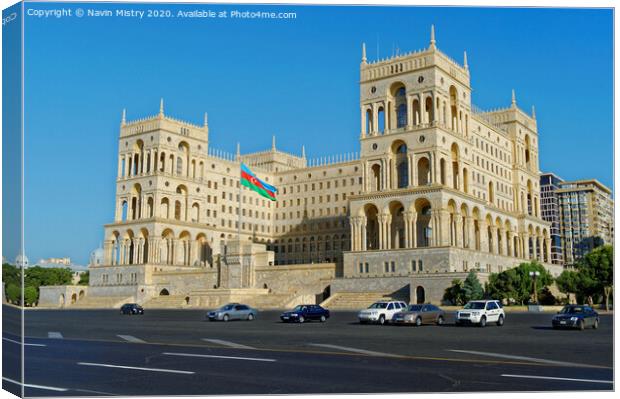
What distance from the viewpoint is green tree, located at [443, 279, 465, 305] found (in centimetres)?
6701

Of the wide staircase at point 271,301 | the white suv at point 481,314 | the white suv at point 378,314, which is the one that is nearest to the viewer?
the white suv at point 481,314

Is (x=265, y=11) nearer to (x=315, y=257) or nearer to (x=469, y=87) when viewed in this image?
(x=469, y=87)

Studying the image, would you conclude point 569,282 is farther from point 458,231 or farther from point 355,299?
point 355,299

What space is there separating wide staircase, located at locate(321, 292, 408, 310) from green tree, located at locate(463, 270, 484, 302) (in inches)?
322

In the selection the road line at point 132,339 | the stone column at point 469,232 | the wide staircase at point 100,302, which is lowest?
the wide staircase at point 100,302

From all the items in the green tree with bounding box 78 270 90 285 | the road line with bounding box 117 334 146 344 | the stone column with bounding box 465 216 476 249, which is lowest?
the road line with bounding box 117 334 146 344

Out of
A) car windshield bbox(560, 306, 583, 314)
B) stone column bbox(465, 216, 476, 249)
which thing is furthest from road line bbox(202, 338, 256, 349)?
stone column bbox(465, 216, 476, 249)

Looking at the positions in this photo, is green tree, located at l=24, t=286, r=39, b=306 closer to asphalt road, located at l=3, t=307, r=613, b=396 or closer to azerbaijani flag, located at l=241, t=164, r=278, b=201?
asphalt road, located at l=3, t=307, r=613, b=396

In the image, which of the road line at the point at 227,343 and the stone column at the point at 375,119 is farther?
the stone column at the point at 375,119

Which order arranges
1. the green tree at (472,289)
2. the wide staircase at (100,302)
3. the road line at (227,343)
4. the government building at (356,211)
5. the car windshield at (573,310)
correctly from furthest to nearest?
1. the wide staircase at (100,302)
2. the government building at (356,211)
3. the green tree at (472,289)
4. the car windshield at (573,310)
5. the road line at (227,343)

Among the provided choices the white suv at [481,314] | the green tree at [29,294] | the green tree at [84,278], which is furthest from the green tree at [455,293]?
the green tree at [84,278]

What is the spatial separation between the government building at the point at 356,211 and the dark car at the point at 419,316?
93.2 ft

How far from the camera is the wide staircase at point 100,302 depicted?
92562 mm

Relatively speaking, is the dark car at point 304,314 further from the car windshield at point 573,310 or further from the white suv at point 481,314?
the car windshield at point 573,310
